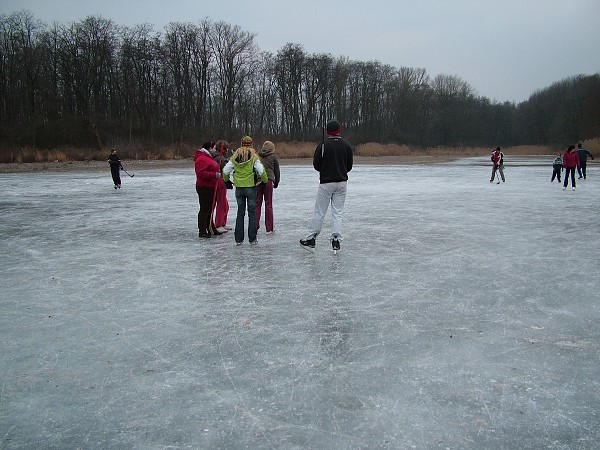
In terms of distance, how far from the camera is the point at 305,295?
5.09m

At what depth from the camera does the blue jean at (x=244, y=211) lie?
25.2ft

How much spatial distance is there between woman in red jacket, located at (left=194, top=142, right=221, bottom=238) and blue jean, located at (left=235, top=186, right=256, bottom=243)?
69 centimetres

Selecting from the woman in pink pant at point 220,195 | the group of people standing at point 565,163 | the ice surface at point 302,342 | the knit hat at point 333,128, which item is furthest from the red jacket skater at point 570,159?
the knit hat at point 333,128

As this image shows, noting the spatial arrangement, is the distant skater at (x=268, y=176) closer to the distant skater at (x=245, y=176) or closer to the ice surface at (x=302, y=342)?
the distant skater at (x=245, y=176)

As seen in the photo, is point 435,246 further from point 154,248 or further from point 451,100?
point 451,100

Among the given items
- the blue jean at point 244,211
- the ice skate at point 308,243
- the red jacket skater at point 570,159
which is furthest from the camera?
the red jacket skater at point 570,159

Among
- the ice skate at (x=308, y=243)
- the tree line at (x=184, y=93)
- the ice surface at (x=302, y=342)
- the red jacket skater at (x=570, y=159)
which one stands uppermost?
the tree line at (x=184, y=93)

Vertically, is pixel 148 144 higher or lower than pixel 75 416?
higher

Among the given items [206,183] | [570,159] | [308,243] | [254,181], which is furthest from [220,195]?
[570,159]

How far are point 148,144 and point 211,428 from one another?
4970cm

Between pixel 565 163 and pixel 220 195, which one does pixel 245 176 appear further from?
pixel 565 163

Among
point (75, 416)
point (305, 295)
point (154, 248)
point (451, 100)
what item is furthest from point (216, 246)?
point (451, 100)

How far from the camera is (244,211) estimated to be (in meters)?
7.77

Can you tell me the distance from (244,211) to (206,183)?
3.34 feet
